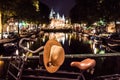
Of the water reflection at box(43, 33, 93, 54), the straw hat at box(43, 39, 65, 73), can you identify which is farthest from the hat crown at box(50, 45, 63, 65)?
the water reflection at box(43, 33, 93, 54)

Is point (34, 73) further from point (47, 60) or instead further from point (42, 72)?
point (47, 60)

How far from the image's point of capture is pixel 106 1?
2505 inches

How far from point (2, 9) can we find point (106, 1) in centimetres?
2082

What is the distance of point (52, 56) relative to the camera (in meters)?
5.21

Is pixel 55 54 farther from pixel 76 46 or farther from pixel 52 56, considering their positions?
pixel 76 46

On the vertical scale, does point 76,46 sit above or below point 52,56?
below

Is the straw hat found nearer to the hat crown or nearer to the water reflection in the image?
the hat crown

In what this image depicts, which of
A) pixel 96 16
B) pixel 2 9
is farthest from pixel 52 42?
pixel 96 16

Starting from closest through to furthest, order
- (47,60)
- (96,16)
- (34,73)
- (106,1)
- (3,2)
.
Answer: (47,60), (34,73), (3,2), (106,1), (96,16)

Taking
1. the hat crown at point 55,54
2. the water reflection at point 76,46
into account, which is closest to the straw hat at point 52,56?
the hat crown at point 55,54

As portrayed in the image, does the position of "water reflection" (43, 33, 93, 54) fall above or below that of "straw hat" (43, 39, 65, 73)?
below

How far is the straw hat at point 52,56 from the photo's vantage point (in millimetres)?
5203

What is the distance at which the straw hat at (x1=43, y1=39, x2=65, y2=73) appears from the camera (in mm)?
5203

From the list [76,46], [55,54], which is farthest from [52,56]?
[76,46]
